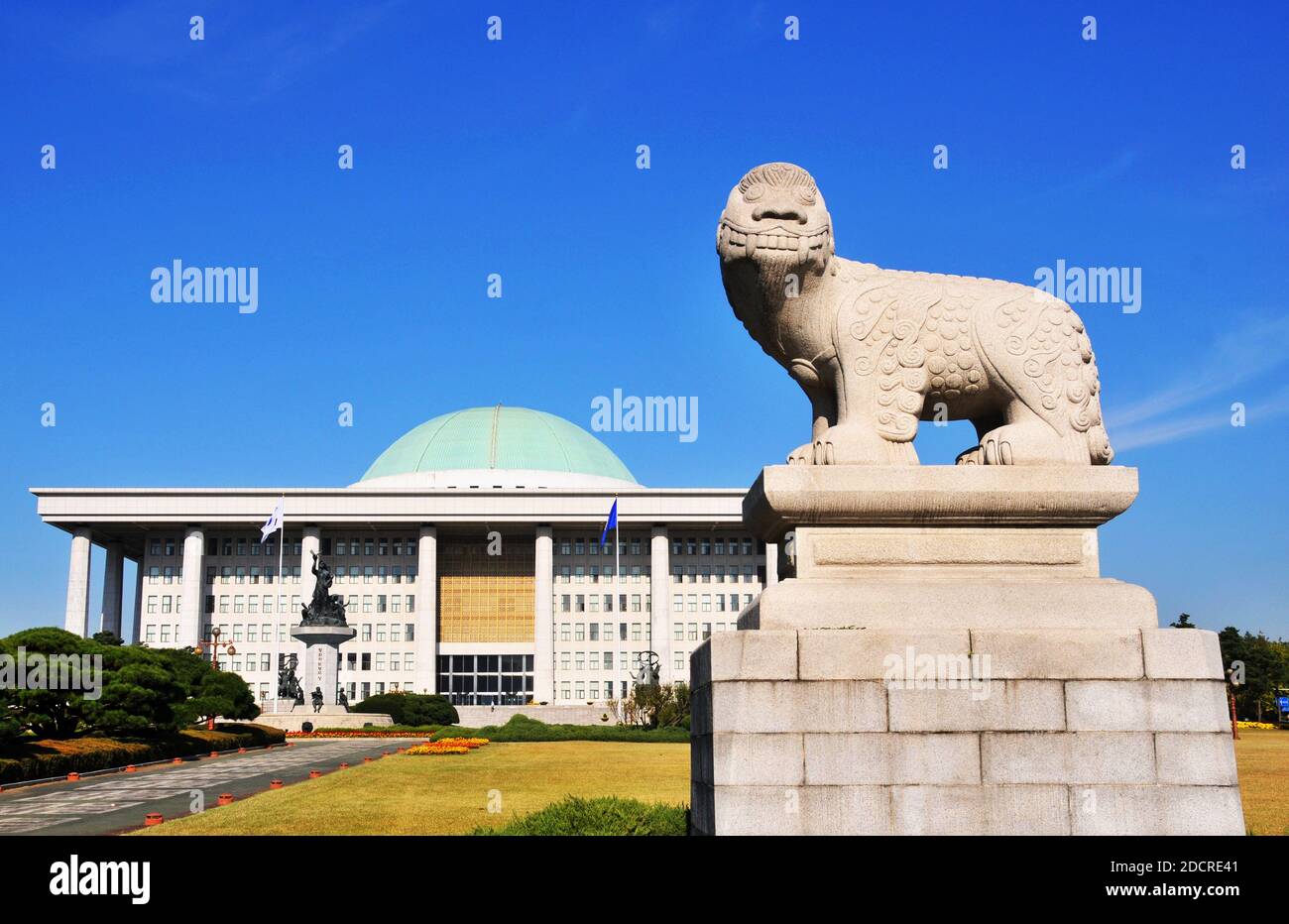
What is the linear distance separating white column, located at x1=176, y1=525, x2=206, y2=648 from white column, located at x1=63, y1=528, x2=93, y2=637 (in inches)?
300

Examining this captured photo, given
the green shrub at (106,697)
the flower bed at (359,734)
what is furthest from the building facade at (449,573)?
the green shrub at (106,697)

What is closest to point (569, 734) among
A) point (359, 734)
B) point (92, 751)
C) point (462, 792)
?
point (359, 734)

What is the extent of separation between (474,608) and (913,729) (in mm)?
94965

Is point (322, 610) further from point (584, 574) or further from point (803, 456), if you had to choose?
point (803, 456)

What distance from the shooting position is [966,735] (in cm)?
757

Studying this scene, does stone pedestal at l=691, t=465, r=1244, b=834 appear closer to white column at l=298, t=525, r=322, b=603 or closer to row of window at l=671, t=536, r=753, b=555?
white column at l=298, t=525, r=322, b=603

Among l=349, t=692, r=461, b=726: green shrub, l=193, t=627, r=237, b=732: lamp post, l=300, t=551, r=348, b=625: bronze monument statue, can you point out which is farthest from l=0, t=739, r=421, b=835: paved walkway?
l=193, t=627, r=237, b=732: lamp post

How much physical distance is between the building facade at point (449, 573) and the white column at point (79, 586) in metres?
0.17

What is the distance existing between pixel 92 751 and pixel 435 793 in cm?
1547

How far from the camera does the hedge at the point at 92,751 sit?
28.2 meters

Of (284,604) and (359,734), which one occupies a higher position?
(284,604)

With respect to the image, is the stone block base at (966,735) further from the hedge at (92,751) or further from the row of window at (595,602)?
the row of window at (595,602)
